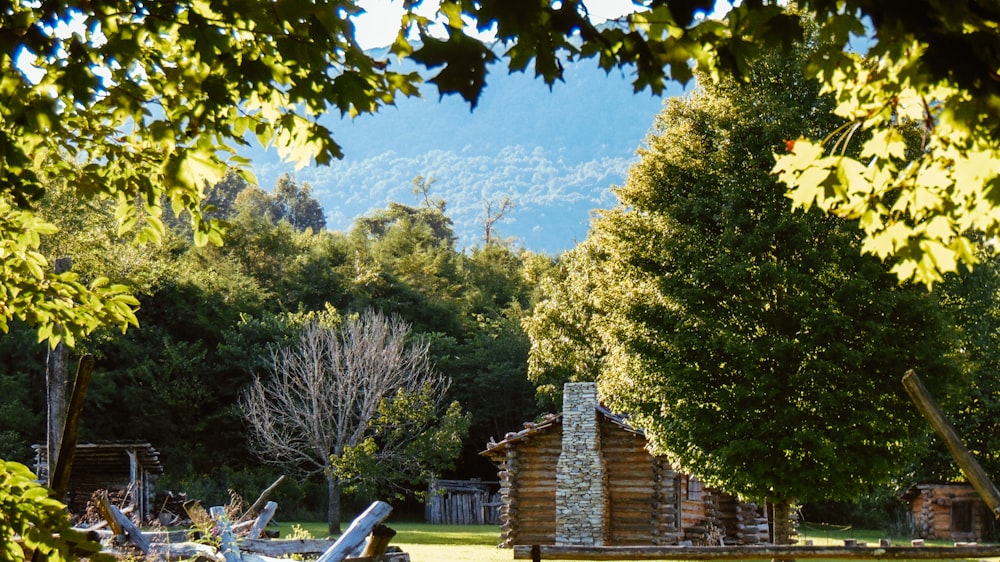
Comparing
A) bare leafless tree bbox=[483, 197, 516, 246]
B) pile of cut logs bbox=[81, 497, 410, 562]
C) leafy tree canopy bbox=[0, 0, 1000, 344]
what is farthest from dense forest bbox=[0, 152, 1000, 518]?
leafy tree canopy bbox=[0, 0, 1000, 344]

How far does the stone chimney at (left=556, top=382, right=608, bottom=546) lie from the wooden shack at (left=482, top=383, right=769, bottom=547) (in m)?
0.03

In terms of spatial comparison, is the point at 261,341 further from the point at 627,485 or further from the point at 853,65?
the point at 853,65

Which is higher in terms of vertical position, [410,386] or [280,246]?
[280,246]

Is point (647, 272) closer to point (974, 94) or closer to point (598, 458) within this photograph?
point (598, 458)

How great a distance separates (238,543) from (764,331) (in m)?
10.3

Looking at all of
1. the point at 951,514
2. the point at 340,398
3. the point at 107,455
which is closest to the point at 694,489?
the point at 340,398

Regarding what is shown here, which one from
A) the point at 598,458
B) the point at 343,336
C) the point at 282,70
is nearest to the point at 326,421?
the point at 343,336

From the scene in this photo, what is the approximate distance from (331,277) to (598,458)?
24.0 metres

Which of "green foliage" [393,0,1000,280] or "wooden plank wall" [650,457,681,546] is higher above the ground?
"green foliage" [393,0,1000,280]

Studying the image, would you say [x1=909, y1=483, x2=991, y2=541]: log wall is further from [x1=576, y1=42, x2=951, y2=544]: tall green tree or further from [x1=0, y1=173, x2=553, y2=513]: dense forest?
[x1=576, y1=42, x2=951, y2=544]: tall green tree

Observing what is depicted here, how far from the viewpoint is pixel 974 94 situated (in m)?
3.03

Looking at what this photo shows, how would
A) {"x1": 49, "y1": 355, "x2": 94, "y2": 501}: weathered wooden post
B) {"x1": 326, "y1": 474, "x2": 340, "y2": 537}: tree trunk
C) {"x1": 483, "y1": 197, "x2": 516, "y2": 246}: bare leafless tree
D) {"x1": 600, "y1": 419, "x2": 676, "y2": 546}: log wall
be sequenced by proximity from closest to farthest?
{"x1": 49, "y1": 355, "x2": 94, "y2": 501}: weathered wooden post → {"x1": 600, "y1": 419, "x2": 676, "y2": 546}: log wall → {"x1": 326, "y1": 474, "x2": 340, "y2": 537}: tree trunk → {"x1": 483, "y1": 197, "x2": 516, "y2": 246}: bare leafless tree

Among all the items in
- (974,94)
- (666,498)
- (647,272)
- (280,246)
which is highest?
(280,246)

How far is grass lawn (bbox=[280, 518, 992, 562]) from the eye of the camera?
76.6ft
